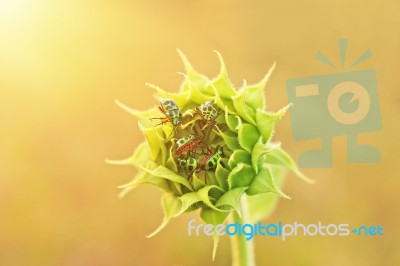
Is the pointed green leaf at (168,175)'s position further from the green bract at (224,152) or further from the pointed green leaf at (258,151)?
the pointed green leaf at (258,151)

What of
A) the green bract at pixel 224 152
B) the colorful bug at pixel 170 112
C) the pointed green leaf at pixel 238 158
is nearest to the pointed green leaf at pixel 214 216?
the green bract at pixel 224 152

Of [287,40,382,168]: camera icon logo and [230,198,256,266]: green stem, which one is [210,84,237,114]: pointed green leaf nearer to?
[230,198,256,266]: green stem

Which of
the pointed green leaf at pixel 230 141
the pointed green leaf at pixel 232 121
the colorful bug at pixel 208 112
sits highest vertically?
the colorful bug at pixel 208 112

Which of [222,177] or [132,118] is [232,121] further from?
[132,118]

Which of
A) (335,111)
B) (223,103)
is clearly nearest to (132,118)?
(335,111)

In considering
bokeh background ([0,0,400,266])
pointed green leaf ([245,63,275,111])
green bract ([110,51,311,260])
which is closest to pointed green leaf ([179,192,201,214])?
green bract ([110,51,311,260])

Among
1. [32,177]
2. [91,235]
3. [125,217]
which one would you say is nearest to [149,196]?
[125,217]
